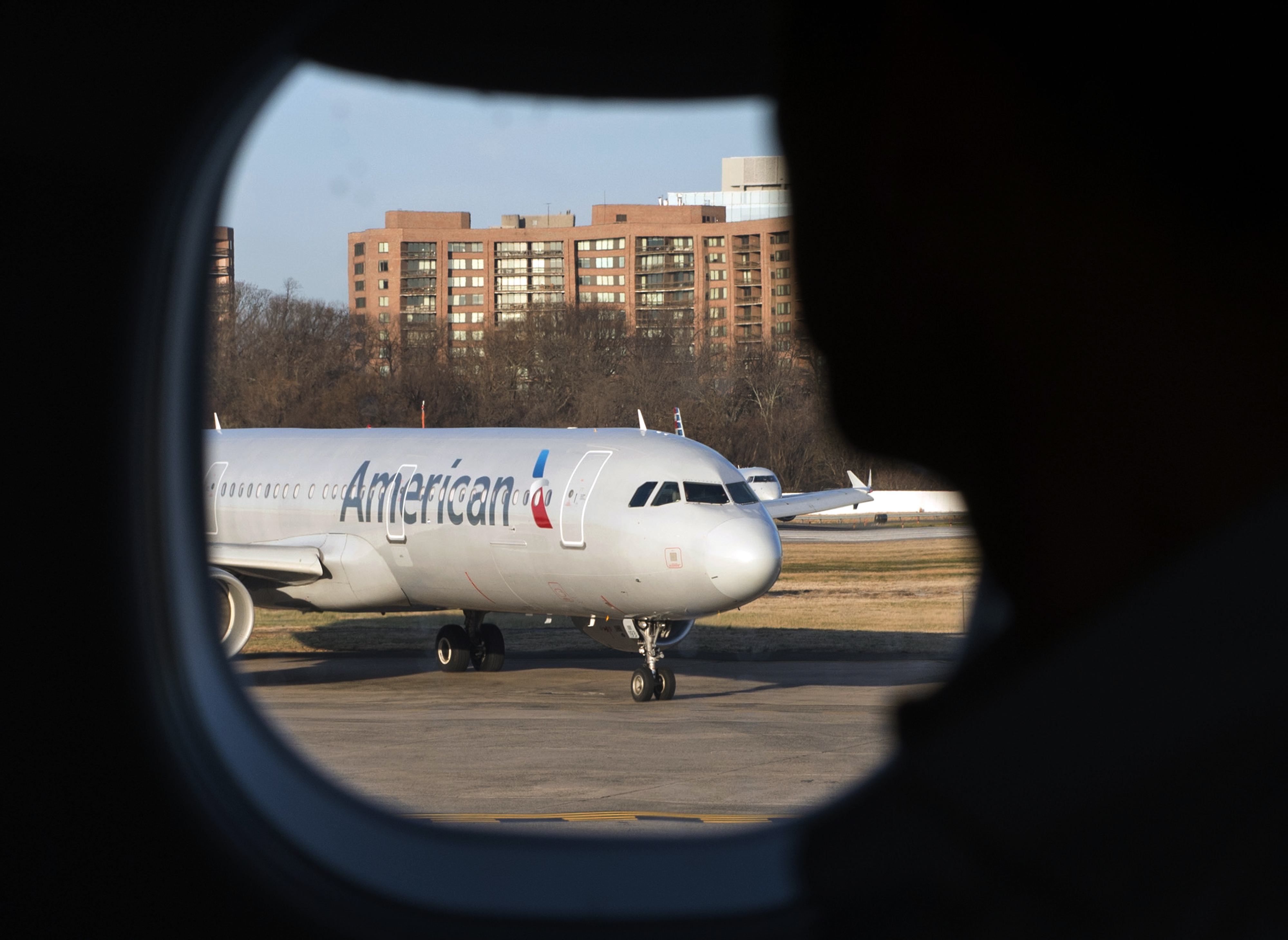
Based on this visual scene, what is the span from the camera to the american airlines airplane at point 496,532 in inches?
613

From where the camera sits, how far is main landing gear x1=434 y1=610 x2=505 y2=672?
2012 centimetres

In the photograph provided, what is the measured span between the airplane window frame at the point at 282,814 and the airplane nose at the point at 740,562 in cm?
1278

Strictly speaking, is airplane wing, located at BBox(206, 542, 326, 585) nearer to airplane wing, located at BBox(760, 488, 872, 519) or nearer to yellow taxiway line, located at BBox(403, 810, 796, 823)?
airplane wing, located at BBox(760, 488, 872, 519)

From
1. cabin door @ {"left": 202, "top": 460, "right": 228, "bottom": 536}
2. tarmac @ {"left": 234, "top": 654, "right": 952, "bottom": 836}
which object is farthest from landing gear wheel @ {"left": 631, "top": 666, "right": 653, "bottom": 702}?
cabin door @ {"left": 202, "top": 460, "right": 228, "bottom": 536}

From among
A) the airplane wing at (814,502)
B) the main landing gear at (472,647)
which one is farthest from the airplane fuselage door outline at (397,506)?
the airplane wing at (814,502)

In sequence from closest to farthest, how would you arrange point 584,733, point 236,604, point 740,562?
1. point 584,733
2. point 236,604
3. point 740,562

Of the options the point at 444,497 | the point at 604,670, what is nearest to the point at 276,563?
the point at 444,497

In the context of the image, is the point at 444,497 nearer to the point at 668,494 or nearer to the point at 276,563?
the point at 276,563

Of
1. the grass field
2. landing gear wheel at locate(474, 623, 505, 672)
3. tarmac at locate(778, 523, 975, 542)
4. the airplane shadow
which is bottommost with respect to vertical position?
tarmac at locate(778, 523, 975, 542)

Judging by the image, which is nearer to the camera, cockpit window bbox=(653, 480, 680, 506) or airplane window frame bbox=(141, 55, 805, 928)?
Result: airplane window frame bbox=(141, 55, 805, 928)

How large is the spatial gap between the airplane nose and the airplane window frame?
503 inches

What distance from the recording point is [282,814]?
2318 millimetres

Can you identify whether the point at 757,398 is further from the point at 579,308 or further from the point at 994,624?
the point at 579,308

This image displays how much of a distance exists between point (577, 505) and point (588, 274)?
58.8 m
